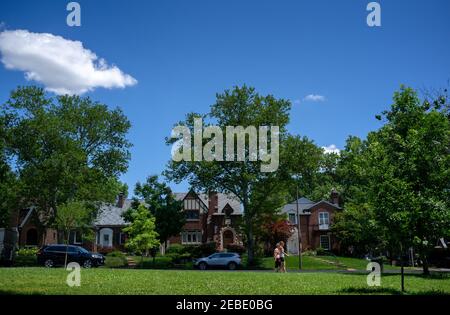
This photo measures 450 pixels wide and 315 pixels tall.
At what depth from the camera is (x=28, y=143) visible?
147 feet

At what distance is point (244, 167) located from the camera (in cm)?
4488

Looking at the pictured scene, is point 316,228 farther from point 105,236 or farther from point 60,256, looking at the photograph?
point 60,256

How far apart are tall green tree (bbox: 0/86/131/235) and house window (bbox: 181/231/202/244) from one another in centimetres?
1415

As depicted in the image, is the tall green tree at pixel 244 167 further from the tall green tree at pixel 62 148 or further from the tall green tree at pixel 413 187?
the tall green tree at pixel 413 187

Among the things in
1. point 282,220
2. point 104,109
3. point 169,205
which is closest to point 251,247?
point 282,220

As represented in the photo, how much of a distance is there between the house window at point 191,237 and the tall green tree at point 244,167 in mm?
15284

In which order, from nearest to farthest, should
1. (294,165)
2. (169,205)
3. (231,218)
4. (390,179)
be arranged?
(390,179) → (294,165) → (169,205) → (231,218)

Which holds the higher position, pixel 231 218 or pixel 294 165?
pixel 294 165

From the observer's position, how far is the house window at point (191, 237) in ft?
199

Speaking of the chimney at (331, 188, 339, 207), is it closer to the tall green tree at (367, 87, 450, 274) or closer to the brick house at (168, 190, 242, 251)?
the brick house at (168, 190, 242, 251)

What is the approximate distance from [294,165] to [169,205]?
1670 centimetres

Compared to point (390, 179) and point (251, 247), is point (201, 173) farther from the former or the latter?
point (390, 179)

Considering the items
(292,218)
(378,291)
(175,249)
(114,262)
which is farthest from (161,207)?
(378,291)
